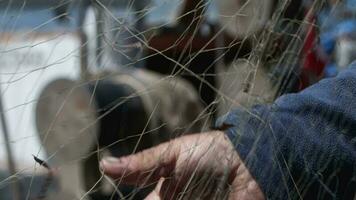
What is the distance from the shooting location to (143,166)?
1026 millimetres

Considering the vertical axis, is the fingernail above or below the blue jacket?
above

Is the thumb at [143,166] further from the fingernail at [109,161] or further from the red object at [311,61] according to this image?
the red object at [311,61]

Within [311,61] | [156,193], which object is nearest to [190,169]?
[156,193]

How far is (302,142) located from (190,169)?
21cm

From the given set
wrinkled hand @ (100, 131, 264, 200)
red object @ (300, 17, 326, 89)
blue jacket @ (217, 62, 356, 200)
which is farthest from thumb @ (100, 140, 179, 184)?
red object @ (300, 17, 326, 89)

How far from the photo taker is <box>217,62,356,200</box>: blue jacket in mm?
1073

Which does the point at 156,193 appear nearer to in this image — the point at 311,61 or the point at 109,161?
the point at 109,161

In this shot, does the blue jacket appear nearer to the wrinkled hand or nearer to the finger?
the wrinkled hand

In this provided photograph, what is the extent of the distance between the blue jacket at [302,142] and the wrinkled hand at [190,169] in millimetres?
25

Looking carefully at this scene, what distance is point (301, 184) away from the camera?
1.10 meters

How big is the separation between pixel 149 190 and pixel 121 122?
128cm

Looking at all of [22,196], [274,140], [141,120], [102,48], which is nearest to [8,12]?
[102,48]

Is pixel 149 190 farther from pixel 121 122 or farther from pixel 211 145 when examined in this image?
pixel 121 122

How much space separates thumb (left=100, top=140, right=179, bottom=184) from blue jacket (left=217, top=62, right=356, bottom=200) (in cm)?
12
